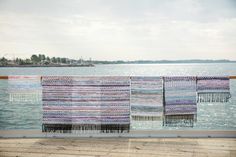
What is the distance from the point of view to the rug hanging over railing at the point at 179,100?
5129 mm

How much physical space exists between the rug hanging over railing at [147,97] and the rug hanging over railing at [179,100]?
0.34 feet

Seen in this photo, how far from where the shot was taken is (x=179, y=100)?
515 centimetres

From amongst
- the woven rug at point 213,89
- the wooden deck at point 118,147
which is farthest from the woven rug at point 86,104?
the woven rug at point 213,89

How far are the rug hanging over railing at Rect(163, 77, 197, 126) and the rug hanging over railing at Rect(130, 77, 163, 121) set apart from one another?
0.10 metres

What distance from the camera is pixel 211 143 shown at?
4.77 metres

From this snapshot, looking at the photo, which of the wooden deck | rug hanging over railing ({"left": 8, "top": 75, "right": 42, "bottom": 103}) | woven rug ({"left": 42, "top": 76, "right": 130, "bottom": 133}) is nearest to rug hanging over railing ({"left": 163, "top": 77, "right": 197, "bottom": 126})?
the wooden deck

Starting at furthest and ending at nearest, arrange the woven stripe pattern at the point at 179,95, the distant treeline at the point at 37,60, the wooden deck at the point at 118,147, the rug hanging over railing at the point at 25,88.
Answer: the distant treeline at the point at 37,60 < the rug hanging over railing at the point at 25,88 < the woven stripe pattern at the point at 179,95 < the wooden deck at the point at 118,147

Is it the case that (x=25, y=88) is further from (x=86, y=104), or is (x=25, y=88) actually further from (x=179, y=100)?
(x=179, y=100)

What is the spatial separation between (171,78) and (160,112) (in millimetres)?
533

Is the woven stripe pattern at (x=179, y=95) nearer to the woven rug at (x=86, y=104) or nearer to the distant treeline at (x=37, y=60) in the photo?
the woven rug at (x=86, y=104)

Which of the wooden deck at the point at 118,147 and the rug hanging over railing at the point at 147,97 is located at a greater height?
the rug hanging over railing at the point at 147,97

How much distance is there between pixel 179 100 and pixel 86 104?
1.40 metres

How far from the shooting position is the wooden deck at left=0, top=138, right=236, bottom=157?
4.27 m

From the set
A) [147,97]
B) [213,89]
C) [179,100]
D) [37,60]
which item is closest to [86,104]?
[147,97]
